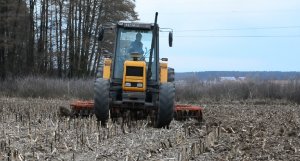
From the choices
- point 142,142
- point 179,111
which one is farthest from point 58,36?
point 142,142

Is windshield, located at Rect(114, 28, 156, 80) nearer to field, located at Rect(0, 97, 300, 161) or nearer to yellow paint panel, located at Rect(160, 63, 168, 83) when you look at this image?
yellow paint panel, located at Rect(160, 63, 168, 83)

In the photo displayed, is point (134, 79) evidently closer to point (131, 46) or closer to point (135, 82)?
point (135, 82)

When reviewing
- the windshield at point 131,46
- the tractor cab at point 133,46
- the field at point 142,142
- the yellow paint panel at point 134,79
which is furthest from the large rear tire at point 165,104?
the windshield at point 131,46

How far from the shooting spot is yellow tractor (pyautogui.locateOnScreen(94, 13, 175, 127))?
14172mm

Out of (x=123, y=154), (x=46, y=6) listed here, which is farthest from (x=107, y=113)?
(x=46, y=6)

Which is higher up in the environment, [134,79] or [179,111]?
[134,79]

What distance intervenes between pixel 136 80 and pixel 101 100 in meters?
1.08

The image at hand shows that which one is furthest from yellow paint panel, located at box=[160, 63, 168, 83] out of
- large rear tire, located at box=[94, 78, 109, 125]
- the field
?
large rear tire, located at box=[94, 78, 109, 125]

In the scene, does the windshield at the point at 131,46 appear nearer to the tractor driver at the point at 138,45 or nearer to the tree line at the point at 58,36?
the tractor driver at the point at 138,45

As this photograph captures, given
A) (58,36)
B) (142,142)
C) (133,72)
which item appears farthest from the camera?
(58,36)

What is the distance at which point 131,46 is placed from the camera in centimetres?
1552

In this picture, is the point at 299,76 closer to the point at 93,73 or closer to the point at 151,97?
the point at 93,73

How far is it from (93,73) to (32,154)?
38.0 meters

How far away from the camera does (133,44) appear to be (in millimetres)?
15516
